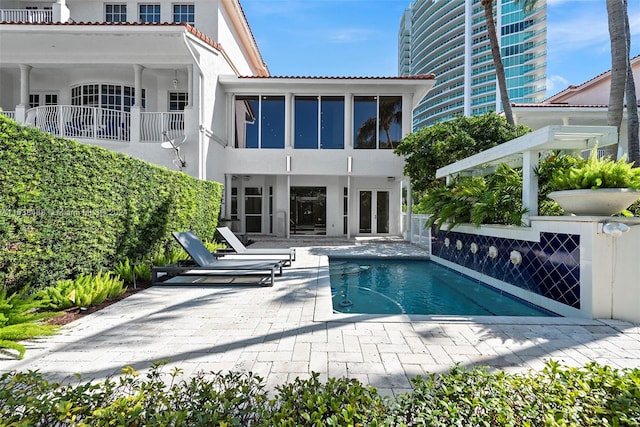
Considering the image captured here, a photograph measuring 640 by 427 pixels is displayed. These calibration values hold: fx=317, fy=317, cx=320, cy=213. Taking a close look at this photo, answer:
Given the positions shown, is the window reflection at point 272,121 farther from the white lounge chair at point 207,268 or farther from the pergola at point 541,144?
the pergola at point 541,144

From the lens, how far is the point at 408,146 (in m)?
12.5

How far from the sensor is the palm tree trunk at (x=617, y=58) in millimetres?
7926

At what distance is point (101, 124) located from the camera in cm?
1233

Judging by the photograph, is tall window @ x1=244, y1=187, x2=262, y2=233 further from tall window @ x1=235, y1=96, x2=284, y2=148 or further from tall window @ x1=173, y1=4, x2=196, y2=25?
tall window @ x1=173, y1=4, x2=196, y2=25

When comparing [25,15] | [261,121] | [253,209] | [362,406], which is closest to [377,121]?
[261,121]

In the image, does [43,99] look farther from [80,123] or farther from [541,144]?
[541,144]

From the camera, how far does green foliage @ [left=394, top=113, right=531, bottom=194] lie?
1146 cm

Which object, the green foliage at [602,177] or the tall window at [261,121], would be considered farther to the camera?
the tall window at [261,121]

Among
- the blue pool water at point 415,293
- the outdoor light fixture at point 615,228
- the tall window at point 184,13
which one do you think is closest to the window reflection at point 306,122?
the tall window at point 184,13

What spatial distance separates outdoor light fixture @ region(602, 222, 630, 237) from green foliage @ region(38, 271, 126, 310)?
710 cm

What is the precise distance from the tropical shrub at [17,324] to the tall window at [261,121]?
1191 centimetres

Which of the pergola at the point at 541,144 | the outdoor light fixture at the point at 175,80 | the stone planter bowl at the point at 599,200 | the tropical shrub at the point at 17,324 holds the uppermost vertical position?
the outdoor light fixture at the point at 175,80

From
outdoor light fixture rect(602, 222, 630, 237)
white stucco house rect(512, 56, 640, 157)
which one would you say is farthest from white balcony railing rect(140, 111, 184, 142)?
white stucco house rect(512, 56, 640, 157)

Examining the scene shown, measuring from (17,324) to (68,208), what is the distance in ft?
6.64
